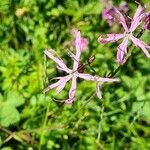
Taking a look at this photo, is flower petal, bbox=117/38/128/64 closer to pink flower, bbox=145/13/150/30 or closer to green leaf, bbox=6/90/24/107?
pink flower, bbox=145/13/150/30

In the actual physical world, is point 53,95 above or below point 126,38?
below

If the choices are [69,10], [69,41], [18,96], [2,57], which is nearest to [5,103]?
[18,96]

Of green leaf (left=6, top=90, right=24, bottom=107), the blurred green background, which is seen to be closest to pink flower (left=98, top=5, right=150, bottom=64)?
the blurred green background

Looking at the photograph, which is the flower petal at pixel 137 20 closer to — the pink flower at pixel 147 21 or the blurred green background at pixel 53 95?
the pink flower at pixel 147 21

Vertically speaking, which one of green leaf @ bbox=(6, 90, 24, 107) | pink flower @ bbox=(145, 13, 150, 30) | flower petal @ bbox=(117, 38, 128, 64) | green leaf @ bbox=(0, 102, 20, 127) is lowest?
green leaf @ bbox=(0, 102, 20, 127)

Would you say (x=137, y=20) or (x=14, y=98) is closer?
(x=137, y=20)

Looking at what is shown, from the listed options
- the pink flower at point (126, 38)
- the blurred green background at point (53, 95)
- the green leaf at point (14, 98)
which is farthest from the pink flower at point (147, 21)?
the green leaf at point (14, 98)

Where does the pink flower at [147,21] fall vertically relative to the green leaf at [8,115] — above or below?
above

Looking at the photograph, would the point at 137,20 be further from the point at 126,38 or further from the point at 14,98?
the point at 14,98

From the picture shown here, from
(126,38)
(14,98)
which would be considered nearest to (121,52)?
(126,38)

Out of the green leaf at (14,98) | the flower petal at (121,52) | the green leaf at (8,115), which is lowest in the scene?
the green leaf at (8,115)
